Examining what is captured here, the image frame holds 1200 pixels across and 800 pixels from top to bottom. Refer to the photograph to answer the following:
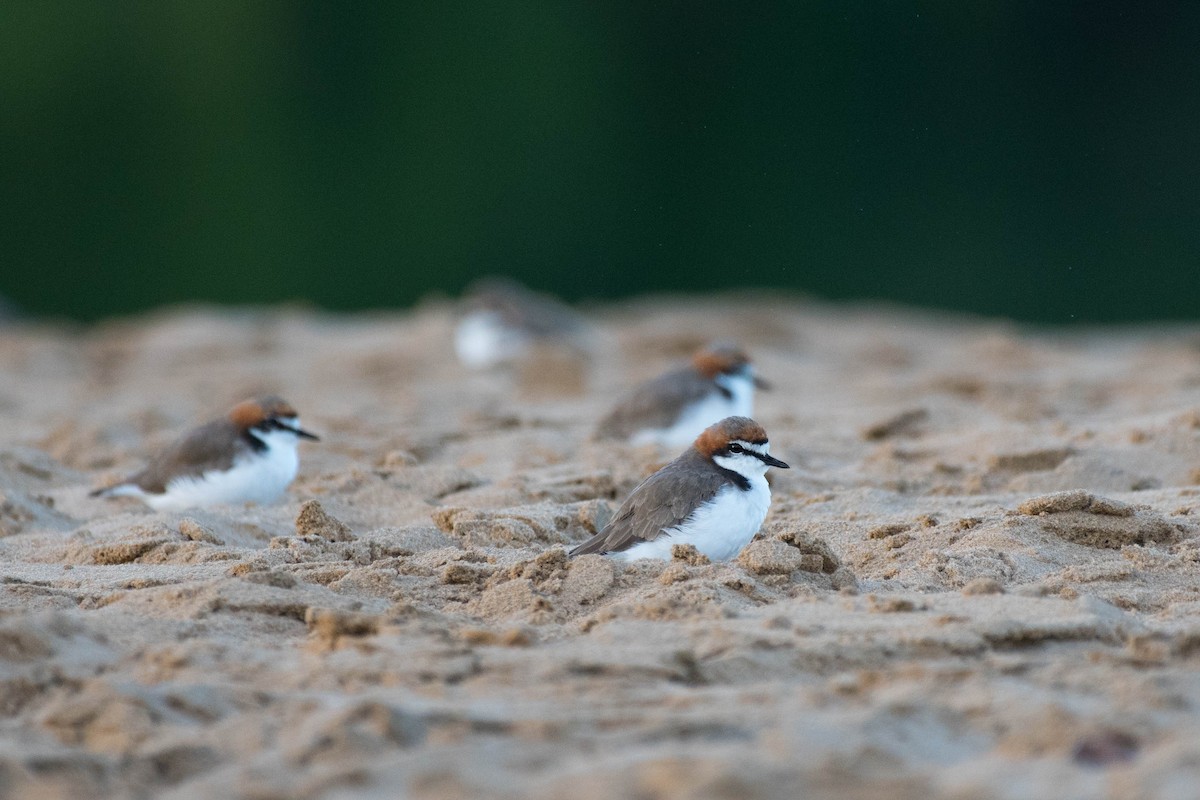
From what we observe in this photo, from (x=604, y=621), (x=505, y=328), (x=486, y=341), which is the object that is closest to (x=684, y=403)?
(x=604, y=621)

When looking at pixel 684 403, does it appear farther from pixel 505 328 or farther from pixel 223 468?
pixel 505 328

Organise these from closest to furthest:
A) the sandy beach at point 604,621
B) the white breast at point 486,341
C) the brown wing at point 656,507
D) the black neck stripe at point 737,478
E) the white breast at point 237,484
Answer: the sandy beach at point 604,621
the brown wing at point 656,507
the black neck stripe at point 737,478
the white breast at point 237,484
the white breast at point 486,341

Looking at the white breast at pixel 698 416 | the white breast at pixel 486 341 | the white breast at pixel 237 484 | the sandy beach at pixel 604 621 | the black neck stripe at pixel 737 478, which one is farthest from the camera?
the white breast at pixel 486 341

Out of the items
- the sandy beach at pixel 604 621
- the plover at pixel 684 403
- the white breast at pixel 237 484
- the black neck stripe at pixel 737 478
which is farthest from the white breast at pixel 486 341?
the black neck stripe at pixel 737 478

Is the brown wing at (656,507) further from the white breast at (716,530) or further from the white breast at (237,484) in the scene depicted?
the white breast at (237,484)

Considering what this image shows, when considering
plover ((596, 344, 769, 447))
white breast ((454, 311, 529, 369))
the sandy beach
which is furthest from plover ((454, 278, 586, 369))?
plover ((596, 344, 769, 447))

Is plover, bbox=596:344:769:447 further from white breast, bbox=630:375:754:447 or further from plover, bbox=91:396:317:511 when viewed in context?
plover, bbox=91:396:317:511
